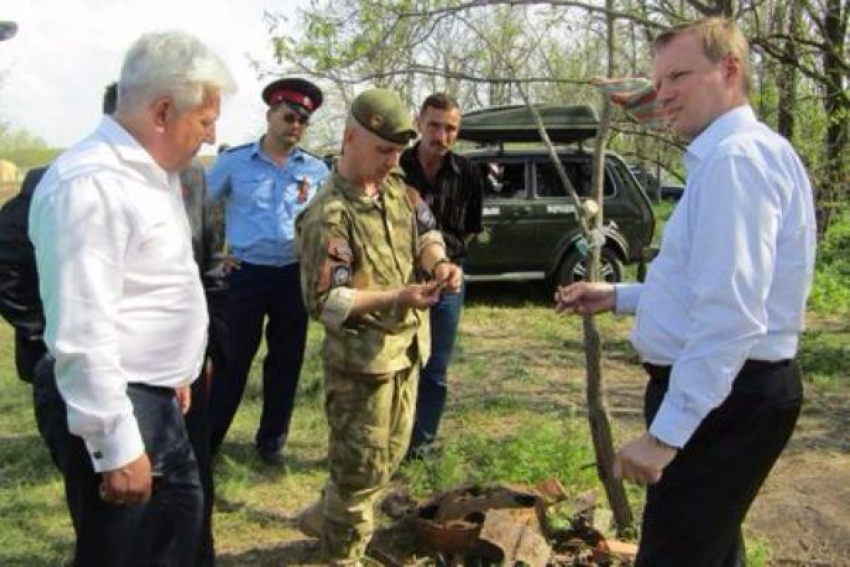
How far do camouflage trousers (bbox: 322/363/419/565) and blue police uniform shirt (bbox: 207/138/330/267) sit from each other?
1.41 meters

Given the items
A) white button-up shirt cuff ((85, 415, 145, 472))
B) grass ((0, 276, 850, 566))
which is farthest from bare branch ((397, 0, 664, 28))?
white button-up shirt cuff ((85, 415, 145, 472))

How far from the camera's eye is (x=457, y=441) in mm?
4855

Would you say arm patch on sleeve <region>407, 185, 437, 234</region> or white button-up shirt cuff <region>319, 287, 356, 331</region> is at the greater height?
arm patch on sleeve <region>407, 185, 437, 234</region>

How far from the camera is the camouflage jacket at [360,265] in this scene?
285 cm

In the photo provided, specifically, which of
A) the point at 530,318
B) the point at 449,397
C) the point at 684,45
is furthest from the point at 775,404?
the point at 530,318

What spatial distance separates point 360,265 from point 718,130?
130 cm

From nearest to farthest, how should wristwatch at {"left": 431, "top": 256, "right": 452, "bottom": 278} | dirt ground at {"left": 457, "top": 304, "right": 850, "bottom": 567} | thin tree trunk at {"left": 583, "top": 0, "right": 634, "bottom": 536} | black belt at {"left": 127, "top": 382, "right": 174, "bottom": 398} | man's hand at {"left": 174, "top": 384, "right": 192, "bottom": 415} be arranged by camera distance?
black belt at {"left": 127, "top": 382, "right": 174, "bottom": 398} → man's hand at {"left": 174, "top": 384, "right": 192, "bottom": 415} → wristwatch at {"left": 431, "top": 256, "right": 452, "bottom": 278} → thin tree trunk at {"left": 583, "top": 0, "right": 634, "bottom": 536} → dirt ground at {"left": 457, "top": 304, "right": 850, "bottom": 567}

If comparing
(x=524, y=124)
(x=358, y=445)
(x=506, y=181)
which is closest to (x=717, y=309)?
(x=358, y=445)

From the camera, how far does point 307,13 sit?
4215mm

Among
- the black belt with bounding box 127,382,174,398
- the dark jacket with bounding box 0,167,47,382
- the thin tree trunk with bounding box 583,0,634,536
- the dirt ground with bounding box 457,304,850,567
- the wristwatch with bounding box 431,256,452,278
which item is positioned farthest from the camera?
the dirt ground with bounding box 457,304,850,567

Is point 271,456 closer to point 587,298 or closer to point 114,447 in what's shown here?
point 587,298

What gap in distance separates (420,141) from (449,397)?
7.90 ft

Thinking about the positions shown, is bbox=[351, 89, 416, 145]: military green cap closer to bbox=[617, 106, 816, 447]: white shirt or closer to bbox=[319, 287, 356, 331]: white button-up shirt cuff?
bbox=[319, 287, 356, 331]: white button-up shirt cuff

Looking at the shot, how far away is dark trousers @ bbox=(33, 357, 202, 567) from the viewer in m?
2.04
